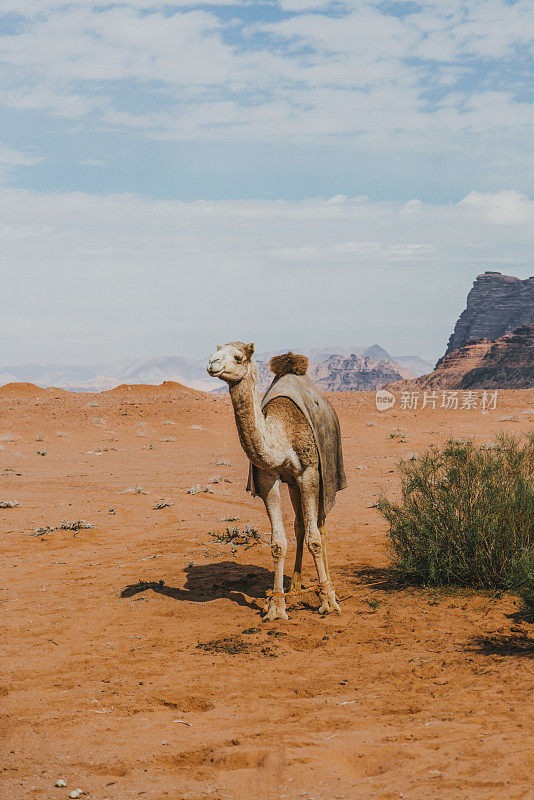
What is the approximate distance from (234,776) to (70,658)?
112 inches

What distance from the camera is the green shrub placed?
7.42 meters

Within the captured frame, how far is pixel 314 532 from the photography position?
7.22 m

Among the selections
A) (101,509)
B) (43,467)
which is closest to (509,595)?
(101,509)

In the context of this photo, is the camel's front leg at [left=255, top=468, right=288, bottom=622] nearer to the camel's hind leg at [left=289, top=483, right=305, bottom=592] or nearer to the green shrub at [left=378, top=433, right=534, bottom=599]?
the camel's hind leg at [left=289, top=483, right=305, bottom=592]

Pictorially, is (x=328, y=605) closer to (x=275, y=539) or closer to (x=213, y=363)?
(x=275, y=539)

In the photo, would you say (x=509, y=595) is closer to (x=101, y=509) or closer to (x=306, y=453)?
(x=306, y=453)

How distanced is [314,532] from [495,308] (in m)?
159

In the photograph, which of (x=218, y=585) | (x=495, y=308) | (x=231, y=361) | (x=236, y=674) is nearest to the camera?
(x=236, y=674)

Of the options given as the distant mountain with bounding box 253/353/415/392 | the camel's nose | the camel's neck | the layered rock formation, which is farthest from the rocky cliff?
the camel's nose

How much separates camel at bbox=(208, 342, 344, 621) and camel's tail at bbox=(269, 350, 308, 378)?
36.5 inches

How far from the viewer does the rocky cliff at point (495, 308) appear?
150 metres

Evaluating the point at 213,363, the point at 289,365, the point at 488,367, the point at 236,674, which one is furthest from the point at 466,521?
the point at 488,367

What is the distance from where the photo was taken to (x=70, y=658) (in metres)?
6.24

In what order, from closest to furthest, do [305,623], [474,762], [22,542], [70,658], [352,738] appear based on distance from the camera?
[474,762] → [352,738] → [70,658] → [305,623] → [22,542]
